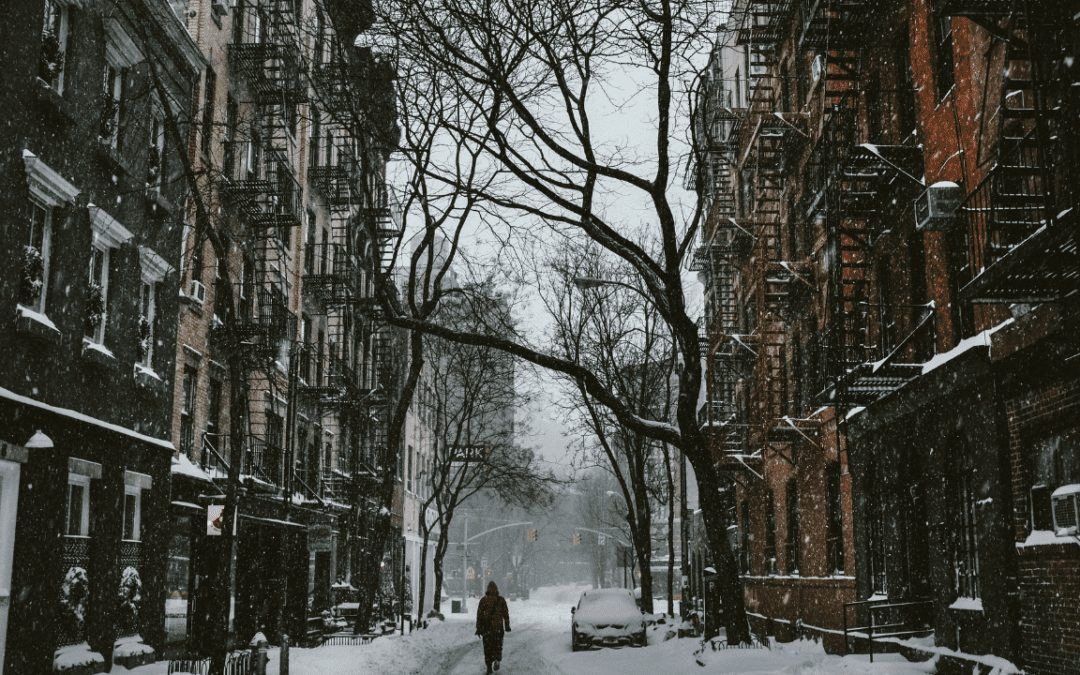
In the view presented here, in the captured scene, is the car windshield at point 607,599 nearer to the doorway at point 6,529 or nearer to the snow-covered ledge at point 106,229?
the snow-covered ledge at point 106,229

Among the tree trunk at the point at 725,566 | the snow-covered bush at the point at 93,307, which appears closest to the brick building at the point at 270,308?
the snow-covered bush at the point at 93,307

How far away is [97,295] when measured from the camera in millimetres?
16047

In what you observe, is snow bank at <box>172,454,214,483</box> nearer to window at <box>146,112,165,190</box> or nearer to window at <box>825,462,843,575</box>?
window at <box>146,112,165,190</box>

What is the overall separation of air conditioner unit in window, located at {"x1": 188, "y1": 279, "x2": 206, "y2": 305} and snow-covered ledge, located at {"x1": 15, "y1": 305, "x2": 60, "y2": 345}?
7.79m

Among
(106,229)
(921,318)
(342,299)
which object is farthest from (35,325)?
(342,299)

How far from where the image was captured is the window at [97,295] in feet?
52.0

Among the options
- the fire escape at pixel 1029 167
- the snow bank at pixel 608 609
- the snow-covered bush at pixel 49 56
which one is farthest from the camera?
the snow bank at pixel 608 609

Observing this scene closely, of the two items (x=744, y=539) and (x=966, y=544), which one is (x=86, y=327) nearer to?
(x=966, y=544)

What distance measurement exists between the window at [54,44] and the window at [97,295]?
2762 millimetres

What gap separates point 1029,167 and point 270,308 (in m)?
20.4

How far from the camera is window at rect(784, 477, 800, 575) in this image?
86.3 ft

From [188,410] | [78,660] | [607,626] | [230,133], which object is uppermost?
[230,133]

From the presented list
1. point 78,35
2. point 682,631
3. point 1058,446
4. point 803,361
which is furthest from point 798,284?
point 78,35

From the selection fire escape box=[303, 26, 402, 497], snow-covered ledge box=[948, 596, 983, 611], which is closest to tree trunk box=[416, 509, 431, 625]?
fire escape box=[303, 26, 402, 497]
